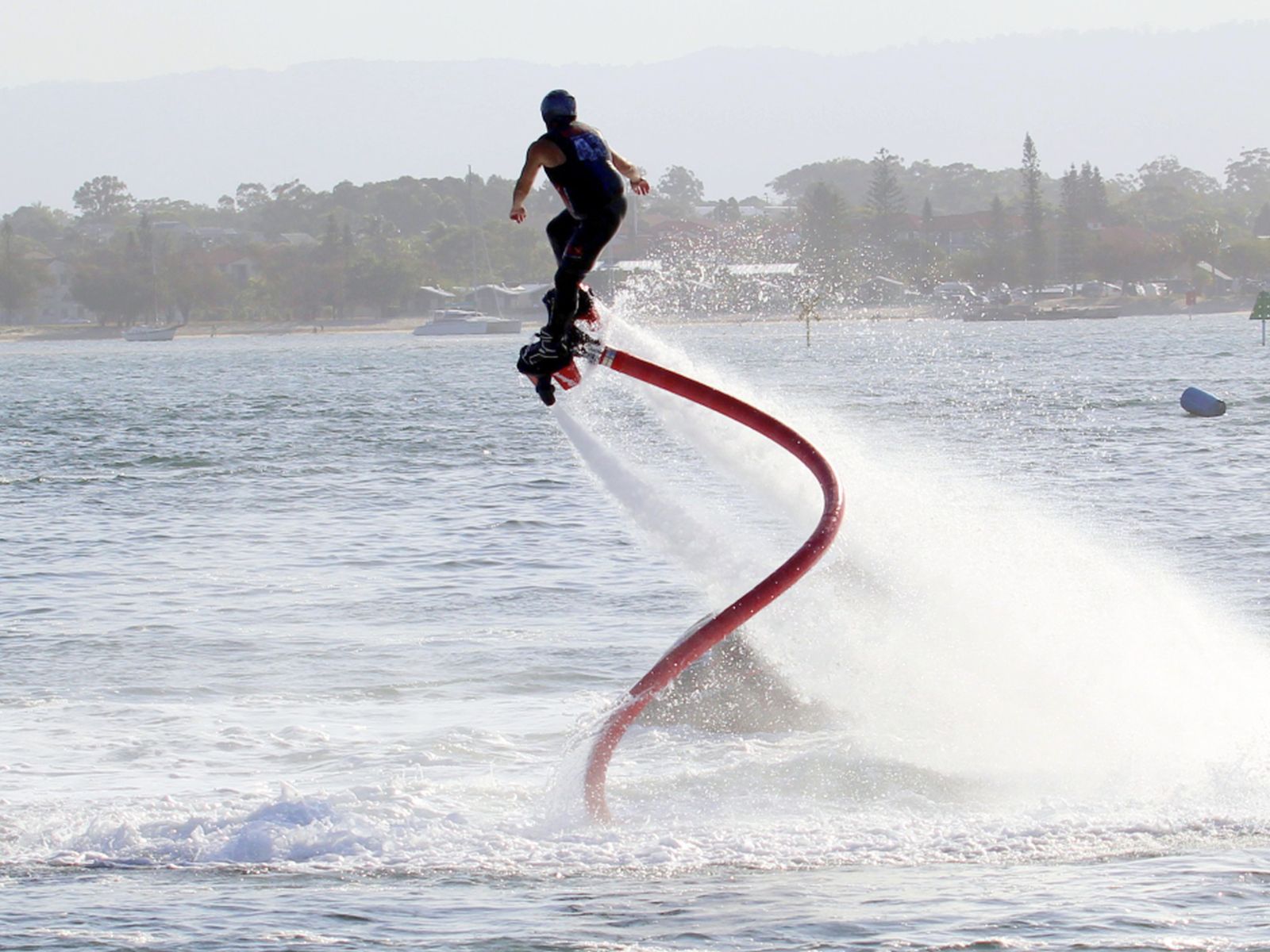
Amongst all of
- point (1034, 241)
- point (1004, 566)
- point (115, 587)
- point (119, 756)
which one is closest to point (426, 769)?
point (119, 756)

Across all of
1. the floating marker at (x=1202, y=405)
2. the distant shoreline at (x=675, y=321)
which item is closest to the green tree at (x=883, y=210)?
the distant shoreline at (x=675, y=321)

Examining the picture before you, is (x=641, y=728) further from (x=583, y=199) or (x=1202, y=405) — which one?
(x=1202, y=405)

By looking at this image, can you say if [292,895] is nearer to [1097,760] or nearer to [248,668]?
[1097,760]

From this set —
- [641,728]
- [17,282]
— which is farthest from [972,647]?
[17,282]

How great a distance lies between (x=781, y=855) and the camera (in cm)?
1012

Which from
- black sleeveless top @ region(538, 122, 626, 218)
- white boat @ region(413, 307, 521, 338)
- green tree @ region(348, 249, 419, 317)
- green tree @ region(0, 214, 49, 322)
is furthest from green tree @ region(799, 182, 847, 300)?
black sleeveless top @ region(538, 122, 626, 218)

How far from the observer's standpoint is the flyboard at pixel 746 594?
11.2 m

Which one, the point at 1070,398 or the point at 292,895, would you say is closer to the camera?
the point at 292,895

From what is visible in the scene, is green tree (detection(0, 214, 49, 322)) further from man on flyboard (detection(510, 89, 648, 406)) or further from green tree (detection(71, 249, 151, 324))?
man on flyboard (detection(510, 89, 648, 406))

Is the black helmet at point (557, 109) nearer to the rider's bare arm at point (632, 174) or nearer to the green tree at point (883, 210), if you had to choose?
the rider's bare arm at point (632, 174)

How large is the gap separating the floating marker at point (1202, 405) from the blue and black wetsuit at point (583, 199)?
124 ft

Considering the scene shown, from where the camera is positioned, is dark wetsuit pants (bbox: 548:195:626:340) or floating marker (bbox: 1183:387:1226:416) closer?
dark wetsuit pants (bbox: 548:195:626:340)

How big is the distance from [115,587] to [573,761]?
11.4 metres

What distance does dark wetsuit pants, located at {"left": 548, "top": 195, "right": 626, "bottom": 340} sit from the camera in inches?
415
